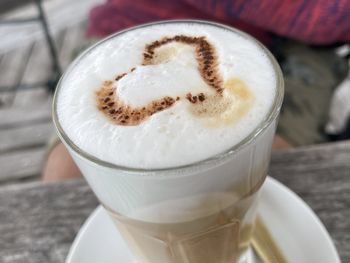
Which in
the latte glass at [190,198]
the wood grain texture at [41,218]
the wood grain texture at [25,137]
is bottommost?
the wood grain texture at [25,137]

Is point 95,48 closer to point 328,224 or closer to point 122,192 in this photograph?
point 122,192

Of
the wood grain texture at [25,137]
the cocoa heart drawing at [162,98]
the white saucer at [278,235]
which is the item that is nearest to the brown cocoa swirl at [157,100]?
the cocoa heart drawing at [162,98]

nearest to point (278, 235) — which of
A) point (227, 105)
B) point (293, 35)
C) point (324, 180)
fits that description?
point (324, 180)

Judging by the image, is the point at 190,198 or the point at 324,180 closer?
the point at 190,198

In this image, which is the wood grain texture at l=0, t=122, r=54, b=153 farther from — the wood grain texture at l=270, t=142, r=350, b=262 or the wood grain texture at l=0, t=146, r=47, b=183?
the wood grain texture at l=270, t=142, r=350, b=262

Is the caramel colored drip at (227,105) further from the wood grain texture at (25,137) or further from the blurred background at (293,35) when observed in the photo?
the wood grain texture at (25,137)

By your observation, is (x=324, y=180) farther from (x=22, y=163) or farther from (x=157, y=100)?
(x=22, y=163)

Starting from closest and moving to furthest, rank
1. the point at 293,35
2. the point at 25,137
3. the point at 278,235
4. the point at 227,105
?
the point at 227,105
the point at 278,235
the point at 293,35
the point at 25,137

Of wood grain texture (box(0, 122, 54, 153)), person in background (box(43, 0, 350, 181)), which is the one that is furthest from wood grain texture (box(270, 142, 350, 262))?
wood grain texture (box(0, 122, 54, 153))
